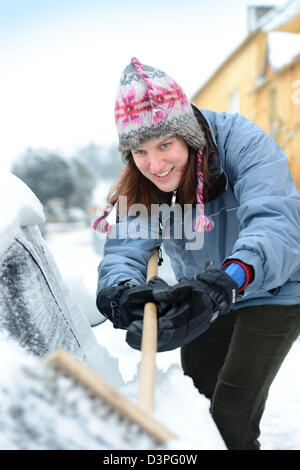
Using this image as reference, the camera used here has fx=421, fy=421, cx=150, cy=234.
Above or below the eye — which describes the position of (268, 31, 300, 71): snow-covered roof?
above

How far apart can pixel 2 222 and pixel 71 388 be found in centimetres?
56

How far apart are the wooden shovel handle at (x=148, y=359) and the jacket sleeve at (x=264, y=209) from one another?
314 millimetres

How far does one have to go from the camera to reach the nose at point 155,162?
1.51 meters

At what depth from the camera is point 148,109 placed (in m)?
1.48

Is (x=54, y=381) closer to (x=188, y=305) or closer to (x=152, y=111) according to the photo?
(x=188, y=305)

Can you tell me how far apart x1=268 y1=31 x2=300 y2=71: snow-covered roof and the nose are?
837 centimetres

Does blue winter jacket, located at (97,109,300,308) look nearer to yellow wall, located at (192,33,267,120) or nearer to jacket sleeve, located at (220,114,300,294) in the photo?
jacket sleeve, located at (220,114,300,294)

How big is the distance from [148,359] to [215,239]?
0.79 m

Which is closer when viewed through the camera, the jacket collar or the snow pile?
the snow pile

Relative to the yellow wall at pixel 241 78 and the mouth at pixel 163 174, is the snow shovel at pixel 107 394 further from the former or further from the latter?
the yellow wall at pixel 241 78

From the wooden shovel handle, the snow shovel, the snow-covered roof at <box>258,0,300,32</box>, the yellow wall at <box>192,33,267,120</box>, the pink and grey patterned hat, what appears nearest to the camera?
the snow shovel

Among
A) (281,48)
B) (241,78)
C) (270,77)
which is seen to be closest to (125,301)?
(281,48)

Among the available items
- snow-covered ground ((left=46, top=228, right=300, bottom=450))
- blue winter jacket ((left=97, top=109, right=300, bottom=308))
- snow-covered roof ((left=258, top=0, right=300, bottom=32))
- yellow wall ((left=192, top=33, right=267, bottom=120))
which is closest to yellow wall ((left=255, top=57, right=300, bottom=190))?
yellow wall ((left=192, top=33, right=267, bottom=120))

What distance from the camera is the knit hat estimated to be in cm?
147
